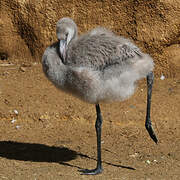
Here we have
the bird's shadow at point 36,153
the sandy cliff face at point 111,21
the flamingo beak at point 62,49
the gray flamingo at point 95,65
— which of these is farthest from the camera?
the sandy cliff face at point 111,21

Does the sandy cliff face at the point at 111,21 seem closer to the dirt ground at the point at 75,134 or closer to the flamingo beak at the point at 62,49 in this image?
the dirt ground at the point at 75,134

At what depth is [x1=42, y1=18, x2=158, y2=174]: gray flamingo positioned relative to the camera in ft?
14.4

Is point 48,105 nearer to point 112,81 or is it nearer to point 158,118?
point 158,118

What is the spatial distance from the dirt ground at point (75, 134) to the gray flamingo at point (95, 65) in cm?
89

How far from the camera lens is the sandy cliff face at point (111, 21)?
7.06 metres

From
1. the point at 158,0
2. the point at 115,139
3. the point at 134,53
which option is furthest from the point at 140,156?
the point at 158,0

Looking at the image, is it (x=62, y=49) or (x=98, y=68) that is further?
(x=62, y=49)

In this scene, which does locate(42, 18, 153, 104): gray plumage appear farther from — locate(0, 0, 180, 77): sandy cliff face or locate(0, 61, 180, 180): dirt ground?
locate(0, 0, 180, 77): sandy cliff face

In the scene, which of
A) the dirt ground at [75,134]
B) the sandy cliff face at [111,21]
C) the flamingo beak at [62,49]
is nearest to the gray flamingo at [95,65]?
the flamingo beak at [62,49]

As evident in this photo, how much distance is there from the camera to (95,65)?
4.42 meters

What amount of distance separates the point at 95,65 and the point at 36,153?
1.59 metres

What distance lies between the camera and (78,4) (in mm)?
7258

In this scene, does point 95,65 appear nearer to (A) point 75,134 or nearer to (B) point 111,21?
(A) point 75,134

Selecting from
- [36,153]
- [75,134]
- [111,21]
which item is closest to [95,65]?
Result: [36,153]
